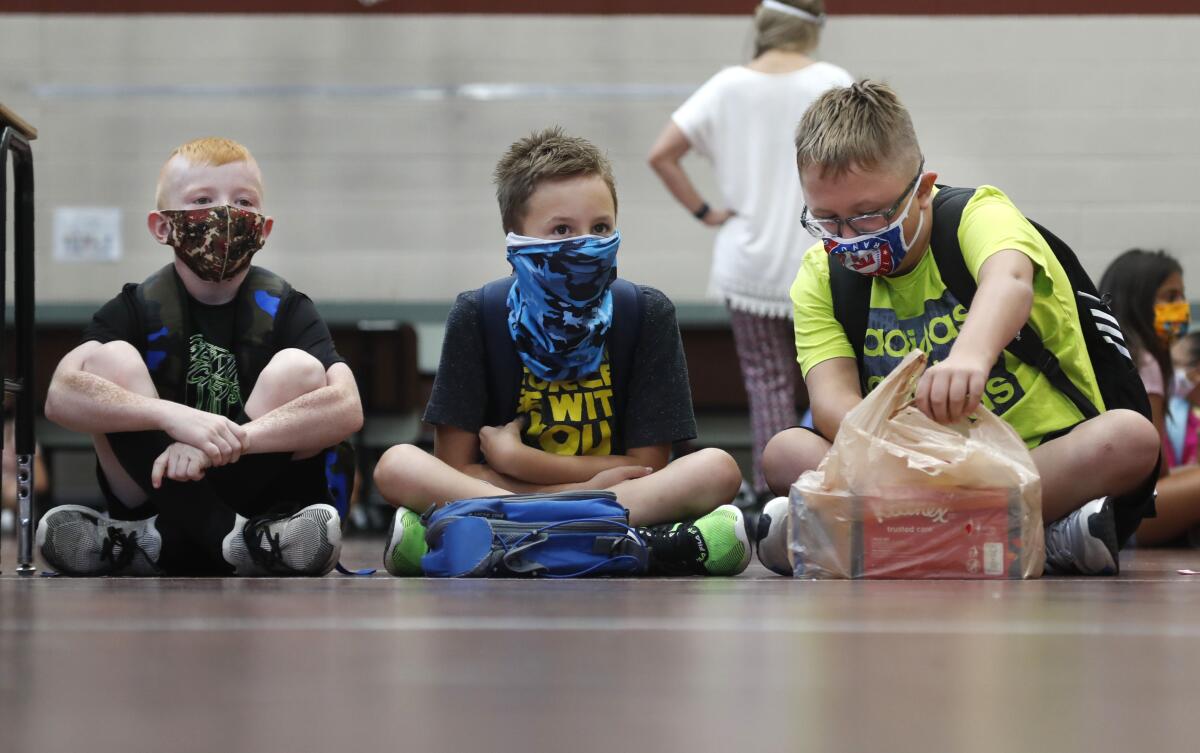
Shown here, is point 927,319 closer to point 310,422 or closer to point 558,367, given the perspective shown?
point 558,367

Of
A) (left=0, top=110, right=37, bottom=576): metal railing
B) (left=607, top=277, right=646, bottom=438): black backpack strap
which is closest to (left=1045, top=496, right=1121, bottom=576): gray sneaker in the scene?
(left=607, top=277, right=646, bottom=438): black backpack strap

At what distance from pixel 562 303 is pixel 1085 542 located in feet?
3.11

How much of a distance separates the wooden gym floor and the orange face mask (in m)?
2.43

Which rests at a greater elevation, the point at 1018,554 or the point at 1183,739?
the point at 1183,739

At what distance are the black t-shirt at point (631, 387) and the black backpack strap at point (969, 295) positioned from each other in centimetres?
47

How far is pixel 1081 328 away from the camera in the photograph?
8.82ft

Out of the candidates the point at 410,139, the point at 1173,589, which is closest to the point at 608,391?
the point at 1173,589

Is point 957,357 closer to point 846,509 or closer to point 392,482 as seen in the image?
point 846,509

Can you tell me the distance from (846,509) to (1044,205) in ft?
16.2

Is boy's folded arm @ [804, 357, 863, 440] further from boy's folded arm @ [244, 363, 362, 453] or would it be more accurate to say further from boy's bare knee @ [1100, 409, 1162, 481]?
boy's folded arm @ [244, 363, 362, 453]

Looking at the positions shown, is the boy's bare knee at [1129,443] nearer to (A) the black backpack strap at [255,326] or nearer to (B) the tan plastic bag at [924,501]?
(B) the tan plastic bag at [924,501]

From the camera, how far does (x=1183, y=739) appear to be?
921 mm

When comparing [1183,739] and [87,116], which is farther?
[87,116]

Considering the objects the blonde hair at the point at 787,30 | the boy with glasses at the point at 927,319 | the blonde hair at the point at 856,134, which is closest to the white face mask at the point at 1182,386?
the blonde hair at the point at 787,30
